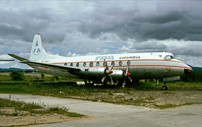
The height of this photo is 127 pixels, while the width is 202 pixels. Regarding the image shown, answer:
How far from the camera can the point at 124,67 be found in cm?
3500

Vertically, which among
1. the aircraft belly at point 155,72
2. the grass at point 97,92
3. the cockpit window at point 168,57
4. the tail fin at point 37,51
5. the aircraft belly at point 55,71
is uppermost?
the tail fin at point 37,51

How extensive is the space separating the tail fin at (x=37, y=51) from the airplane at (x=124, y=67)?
5.94 meters

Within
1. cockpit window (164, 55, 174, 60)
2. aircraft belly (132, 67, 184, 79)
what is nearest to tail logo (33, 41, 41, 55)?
aircraft belly (132, 67, 184, 79)

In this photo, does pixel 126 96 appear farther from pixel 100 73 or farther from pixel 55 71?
pixel 55 71

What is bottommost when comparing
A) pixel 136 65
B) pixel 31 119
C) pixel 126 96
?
pixel 31 119

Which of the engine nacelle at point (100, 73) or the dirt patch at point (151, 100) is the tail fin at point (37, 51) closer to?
the engine nacelle at point (100, 73)

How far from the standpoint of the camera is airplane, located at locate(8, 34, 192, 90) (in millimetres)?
32656

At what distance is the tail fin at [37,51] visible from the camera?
151ft

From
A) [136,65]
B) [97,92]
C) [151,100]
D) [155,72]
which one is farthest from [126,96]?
[136,65]

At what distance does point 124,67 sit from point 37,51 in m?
16.3

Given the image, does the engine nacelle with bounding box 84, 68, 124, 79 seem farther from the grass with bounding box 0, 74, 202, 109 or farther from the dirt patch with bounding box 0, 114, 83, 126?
the dirt patch with bounding box 0, 114, 83, 126

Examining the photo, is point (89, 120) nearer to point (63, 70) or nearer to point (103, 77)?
point (103, 77)

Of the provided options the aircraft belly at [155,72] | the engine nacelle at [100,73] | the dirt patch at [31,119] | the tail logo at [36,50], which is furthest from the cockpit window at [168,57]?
the dirt patch at [31,119]

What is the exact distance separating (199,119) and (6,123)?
722 centimetres
